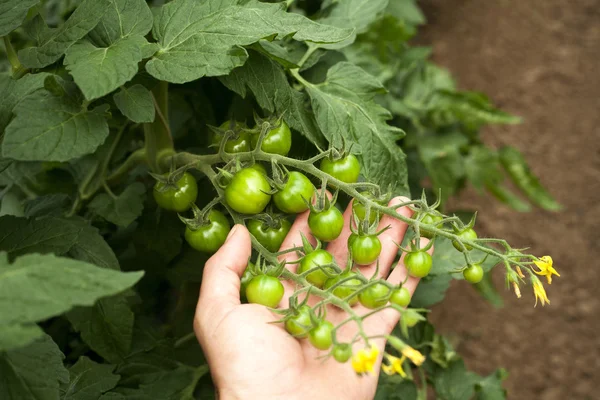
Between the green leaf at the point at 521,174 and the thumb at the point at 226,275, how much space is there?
1.41m

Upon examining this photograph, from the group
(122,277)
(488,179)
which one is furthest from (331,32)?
(488,179)

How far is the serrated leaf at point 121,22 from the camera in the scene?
1.02 m

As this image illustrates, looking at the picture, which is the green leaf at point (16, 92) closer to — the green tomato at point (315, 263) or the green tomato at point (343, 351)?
the green tomato at point (315, 263)

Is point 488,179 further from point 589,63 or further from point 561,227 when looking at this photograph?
point 589,63

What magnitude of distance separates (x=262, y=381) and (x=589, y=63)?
10.0 feet

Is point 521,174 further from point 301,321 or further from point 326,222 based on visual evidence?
point 301,321

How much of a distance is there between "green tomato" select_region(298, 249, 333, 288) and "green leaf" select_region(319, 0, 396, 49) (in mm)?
529

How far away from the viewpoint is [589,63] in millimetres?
3344

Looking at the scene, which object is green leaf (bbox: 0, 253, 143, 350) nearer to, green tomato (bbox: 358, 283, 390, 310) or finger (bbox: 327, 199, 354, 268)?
green tomato (bbox: 358, 283, 390, 310)

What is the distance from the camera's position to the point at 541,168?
3.02 m

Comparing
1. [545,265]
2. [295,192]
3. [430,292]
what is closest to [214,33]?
[295,192]

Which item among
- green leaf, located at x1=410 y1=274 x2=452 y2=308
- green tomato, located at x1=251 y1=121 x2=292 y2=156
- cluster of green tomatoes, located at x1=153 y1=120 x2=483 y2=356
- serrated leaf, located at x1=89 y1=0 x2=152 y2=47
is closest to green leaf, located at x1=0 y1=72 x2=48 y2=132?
serrated leaf, located at x1=89 y1=0 x2=152 y2=47

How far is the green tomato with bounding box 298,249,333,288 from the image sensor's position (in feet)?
3.28

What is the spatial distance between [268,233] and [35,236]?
40 cm
